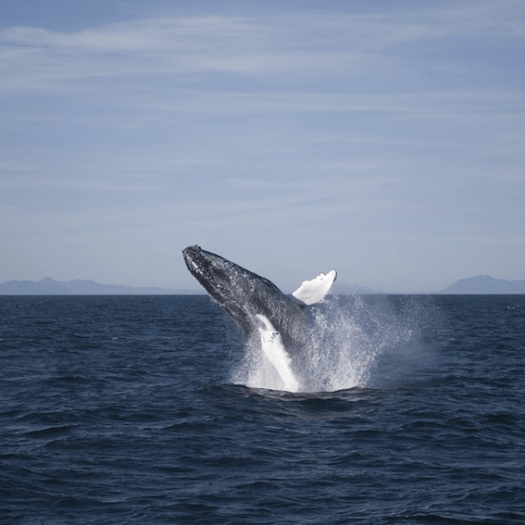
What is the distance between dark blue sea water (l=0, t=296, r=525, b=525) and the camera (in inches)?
402

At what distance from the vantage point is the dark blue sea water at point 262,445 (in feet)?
33.5

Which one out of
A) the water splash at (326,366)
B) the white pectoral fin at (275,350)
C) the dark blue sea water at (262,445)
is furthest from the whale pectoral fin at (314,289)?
the dark blue sea water at (262,445)

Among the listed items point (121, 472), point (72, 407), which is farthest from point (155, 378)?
Answer: point (121, 472)

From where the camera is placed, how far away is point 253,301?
53.9 ft

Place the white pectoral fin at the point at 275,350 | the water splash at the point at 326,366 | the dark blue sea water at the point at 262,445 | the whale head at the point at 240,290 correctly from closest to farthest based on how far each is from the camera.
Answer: the dark blue sea water at the point at 262,445 → the whale head at the point at 240,290 → the white pectoral fin at the point at 275,350 → the water splash at the point at 326,366

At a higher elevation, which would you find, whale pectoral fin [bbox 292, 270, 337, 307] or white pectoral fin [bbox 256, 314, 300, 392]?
whale pectoral fin [bbox 292, 270, 337, 307]

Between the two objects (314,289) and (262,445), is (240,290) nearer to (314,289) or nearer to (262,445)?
(314,289)

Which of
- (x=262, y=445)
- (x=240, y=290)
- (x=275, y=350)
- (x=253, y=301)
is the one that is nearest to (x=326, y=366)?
(x=275, y=350)

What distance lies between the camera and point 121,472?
38.5 feet

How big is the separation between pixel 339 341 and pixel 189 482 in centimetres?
1059

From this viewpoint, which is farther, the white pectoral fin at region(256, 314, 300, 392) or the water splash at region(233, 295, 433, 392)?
the water splash at region(233, 295, 433, 392)

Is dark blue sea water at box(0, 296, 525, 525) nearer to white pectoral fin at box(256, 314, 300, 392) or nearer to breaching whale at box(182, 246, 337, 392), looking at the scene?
white pectoral fin at box(256, 314, 300, 392)

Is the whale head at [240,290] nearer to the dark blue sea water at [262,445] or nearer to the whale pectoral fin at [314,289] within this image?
the whale pectoral fin at [314,289]

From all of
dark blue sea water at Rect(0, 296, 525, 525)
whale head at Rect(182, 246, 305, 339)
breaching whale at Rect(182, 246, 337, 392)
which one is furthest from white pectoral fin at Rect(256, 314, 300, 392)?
dark blue sea water at Rect(0, 296, 525, 525)
